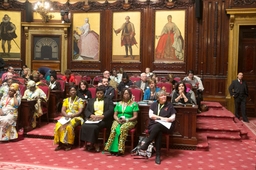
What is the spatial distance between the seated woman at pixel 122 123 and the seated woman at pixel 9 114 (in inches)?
85.1

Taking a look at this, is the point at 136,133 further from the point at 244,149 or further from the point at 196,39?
the point at 196,39

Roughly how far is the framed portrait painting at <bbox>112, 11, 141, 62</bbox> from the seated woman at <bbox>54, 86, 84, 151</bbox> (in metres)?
5.87

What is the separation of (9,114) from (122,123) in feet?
8.01

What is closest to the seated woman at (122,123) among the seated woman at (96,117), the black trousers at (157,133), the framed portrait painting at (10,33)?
the seated woman at (96,117)

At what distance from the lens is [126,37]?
38.5ft

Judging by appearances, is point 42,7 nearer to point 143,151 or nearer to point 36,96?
point 36,96

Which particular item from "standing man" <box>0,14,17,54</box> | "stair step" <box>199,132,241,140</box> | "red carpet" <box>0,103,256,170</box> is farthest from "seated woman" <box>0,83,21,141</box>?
"standing man" <box>0,14,17,54</box>

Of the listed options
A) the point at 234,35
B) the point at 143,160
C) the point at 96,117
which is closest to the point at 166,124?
the point at 143,160

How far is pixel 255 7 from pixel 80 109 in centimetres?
689

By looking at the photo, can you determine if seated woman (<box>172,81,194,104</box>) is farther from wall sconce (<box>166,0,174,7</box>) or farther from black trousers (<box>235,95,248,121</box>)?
wall sconce (<box>166,0,174,7</box>)

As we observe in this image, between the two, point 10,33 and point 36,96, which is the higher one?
point 10,33

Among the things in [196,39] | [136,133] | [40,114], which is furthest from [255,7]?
[40,114]

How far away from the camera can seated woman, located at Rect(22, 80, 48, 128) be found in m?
7.10

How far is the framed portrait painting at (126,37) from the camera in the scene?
38.2ft
